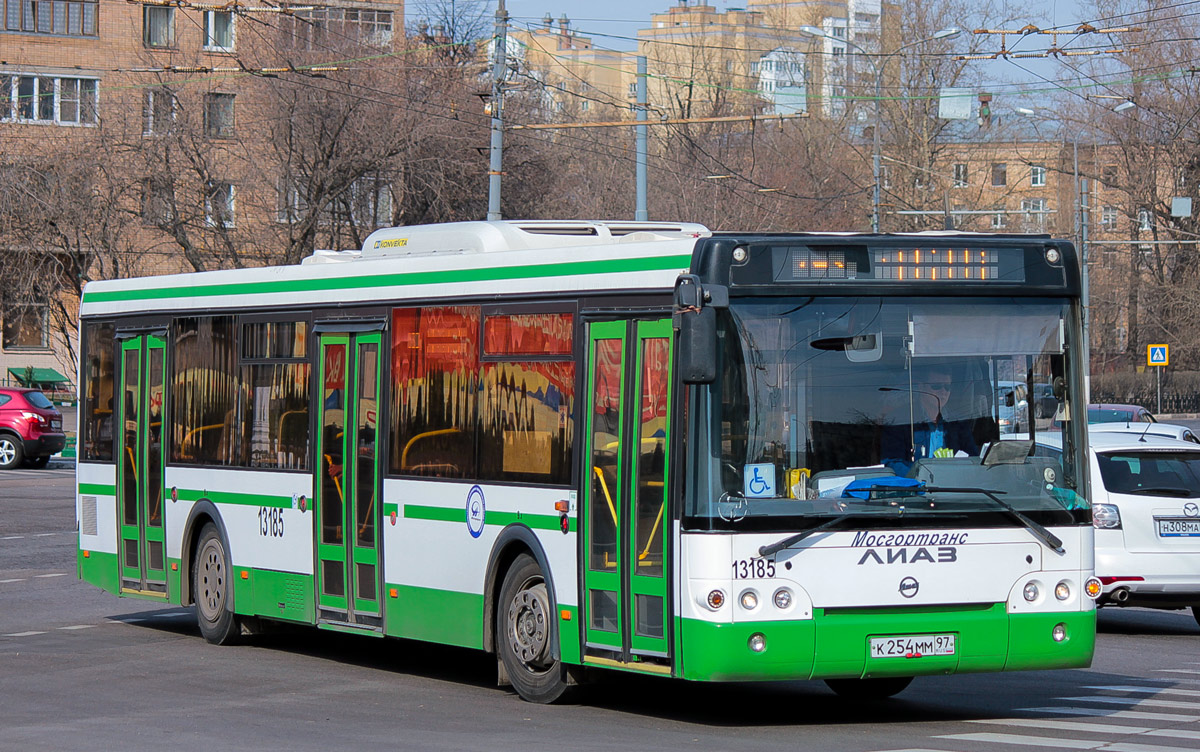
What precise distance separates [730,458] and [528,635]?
2008 millimetres

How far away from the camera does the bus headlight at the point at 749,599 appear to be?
9.23m

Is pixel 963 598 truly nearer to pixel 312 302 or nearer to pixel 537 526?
pixel 537 526

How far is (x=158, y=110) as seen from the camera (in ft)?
130

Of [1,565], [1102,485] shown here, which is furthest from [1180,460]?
[1,565]

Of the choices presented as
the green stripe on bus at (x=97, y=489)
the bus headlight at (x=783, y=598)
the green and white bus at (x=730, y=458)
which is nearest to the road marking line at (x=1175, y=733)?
the green and white bus at (x=730, y=458)

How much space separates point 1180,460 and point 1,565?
12.1 metres

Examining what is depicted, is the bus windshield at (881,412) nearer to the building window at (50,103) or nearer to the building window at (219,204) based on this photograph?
the building window at (219,204)

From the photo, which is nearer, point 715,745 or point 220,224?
point 715,745

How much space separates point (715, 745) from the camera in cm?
907

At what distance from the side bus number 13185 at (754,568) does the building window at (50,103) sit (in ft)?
110

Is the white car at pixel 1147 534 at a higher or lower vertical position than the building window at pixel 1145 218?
lower

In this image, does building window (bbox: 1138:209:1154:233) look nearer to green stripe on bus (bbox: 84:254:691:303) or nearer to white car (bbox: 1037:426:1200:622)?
white car (bbox: 1037:426:1200:622)

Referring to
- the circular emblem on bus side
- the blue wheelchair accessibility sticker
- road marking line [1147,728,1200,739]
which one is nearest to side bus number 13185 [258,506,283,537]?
the circular emblem on bus side

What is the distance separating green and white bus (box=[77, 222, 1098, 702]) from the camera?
9.32m
